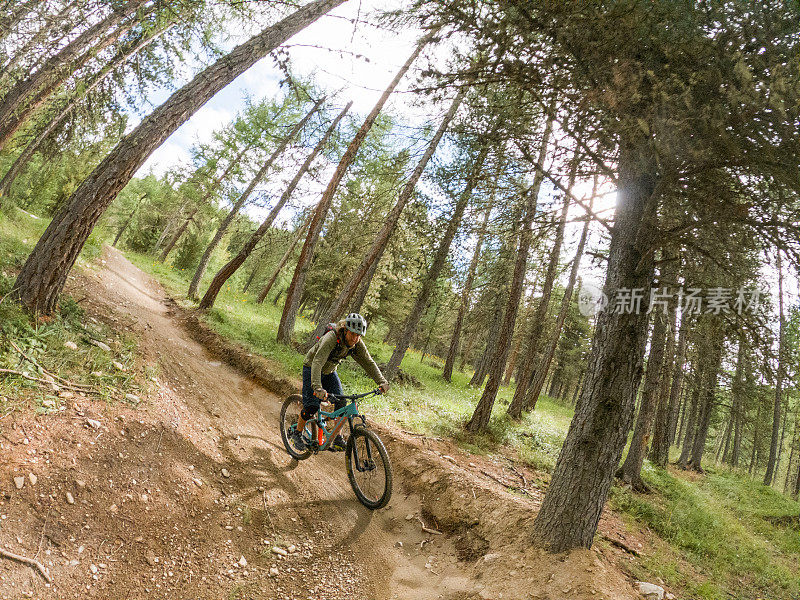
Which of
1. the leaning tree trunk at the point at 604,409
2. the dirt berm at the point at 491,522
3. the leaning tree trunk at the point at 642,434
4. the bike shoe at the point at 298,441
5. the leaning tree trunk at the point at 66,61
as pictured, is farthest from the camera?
the leaning tree trunk at the point at 642,434

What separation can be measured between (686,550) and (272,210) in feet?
57.7

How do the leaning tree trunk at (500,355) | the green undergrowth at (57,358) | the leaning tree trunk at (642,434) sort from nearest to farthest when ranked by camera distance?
the green undergrowth at (57,358) → the leaning tree trunk at (500,355) → the leaning tree trunk at (642,434)

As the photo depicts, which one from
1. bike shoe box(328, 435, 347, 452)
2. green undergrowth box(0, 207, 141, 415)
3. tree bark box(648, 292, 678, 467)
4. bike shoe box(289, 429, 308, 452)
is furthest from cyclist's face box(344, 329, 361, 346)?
tree bark box(648, 292, 678, 467)

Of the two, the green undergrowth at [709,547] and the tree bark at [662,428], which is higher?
the tree bark at [662,428]

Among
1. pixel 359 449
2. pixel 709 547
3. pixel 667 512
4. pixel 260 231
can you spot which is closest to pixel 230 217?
pixel 260 231

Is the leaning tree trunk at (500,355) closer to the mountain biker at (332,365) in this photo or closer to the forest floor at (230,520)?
the forest floor at (230,520)

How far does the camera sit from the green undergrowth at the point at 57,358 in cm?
429

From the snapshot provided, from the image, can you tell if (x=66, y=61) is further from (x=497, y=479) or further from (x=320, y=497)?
(x=497, y=479)

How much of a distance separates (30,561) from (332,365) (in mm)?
3937

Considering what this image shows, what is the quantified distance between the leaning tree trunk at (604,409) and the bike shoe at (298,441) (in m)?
4.01

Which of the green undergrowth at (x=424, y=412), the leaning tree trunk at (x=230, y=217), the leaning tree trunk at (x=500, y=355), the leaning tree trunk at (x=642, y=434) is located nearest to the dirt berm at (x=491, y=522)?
the green undergrowth at (x=424, y=412)

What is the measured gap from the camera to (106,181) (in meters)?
6.22

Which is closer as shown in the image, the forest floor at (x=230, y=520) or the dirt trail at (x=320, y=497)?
the forest floor at (x=230, y=520)

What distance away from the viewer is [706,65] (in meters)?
3.74
